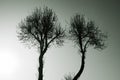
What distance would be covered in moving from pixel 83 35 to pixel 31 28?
8.13m

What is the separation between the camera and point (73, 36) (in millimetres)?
33562

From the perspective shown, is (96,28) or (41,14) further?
(96,28)

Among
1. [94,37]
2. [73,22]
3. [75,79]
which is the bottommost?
[75,79]

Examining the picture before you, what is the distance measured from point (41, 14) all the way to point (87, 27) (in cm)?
749

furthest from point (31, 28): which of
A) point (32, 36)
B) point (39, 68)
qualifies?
point (39, 68)

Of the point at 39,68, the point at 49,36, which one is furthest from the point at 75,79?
the point at 49,36

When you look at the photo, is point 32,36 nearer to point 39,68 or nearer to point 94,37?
point 39,68

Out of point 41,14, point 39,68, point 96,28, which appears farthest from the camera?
point 96,28

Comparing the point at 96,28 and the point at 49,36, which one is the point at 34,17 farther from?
the point at 96,28

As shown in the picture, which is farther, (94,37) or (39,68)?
(94,37)

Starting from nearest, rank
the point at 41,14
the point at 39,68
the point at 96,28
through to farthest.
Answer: the point at 39,68 < the point at 41,14 < the point at 96,28

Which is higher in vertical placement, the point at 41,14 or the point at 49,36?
the point at 41,14

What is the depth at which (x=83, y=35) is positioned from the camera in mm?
32812

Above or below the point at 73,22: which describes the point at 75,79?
below
